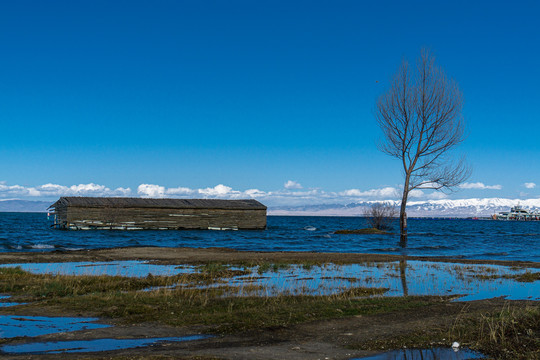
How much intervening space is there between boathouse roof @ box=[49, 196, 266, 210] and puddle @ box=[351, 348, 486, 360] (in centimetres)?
5462

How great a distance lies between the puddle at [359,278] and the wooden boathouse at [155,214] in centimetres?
3604

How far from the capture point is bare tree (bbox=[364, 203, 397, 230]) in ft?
197

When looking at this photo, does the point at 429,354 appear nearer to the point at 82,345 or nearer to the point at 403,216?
the point at 82,345

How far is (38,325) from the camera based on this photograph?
10.3 metres

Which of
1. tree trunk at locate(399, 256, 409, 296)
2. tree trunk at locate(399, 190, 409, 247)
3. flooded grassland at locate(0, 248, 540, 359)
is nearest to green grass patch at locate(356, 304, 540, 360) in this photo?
flooded grassland at locate(0, 248, 540, 359)

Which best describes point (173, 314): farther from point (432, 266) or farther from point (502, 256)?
point (502, 256)

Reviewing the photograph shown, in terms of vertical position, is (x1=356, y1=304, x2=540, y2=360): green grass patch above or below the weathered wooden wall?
below

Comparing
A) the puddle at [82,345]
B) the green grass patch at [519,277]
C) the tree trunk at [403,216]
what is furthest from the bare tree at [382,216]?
the puddle at [82,345]

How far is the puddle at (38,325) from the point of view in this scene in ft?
31.8

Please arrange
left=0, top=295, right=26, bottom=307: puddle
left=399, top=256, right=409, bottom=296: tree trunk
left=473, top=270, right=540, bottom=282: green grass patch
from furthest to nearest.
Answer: left=473, top=270, right=540, bottom=282: green grass patch
left=399, top=256, right=409, bottom=296: tree trunk
left=0, top=295, right=26, bottom=307: puddle

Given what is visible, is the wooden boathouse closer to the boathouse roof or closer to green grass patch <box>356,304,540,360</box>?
the boathouse roof

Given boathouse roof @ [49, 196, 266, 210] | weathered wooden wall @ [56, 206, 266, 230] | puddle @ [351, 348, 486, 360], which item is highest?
boathouse roof @ [49, 196, 266, 210]

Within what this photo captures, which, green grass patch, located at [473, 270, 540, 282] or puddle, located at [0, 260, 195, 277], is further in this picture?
puddle, located at [0, 260, 195, 277]

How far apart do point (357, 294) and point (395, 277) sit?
4845 mm
